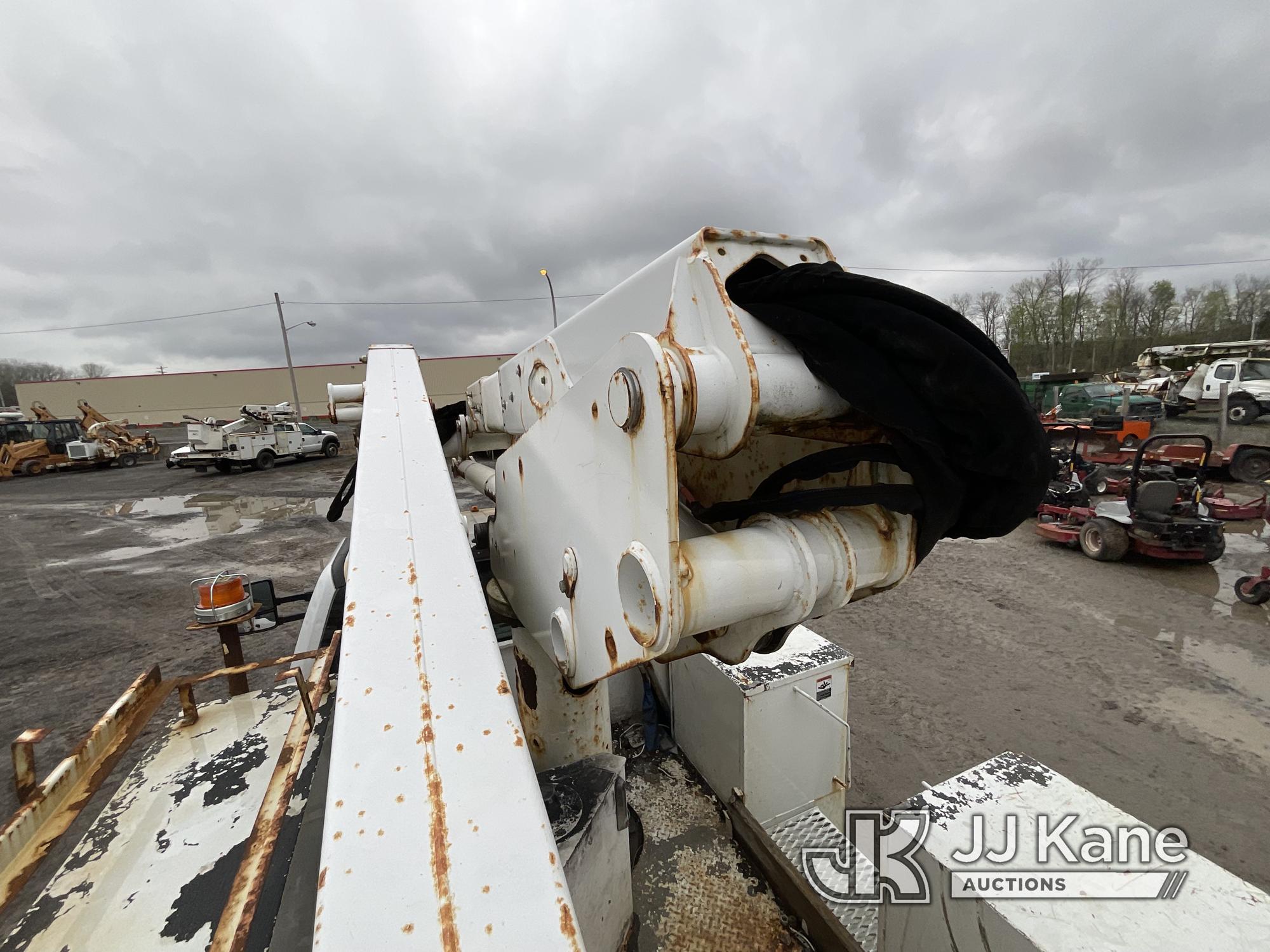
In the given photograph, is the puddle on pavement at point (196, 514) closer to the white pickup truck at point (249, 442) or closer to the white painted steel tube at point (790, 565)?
the white pickup truck at point (249, 442)

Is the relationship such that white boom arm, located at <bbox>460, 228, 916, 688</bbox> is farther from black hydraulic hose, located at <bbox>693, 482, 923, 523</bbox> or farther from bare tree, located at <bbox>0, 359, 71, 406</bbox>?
bare tree, located at <bbox>0, 359, 71, 406</bbox>

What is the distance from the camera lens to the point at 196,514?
1131cm

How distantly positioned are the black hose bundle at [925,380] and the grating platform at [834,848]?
1.73 m

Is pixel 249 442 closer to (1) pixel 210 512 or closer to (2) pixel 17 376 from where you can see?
(1) pixel 210 512

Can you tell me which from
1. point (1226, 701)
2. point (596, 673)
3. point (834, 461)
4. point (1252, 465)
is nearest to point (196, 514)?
point (596, 673)

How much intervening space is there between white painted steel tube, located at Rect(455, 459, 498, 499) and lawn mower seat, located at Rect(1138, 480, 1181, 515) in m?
7.81

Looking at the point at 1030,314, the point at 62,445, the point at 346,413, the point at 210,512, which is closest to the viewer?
the point at 346,413

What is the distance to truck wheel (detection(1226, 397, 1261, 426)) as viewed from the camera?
42.8 feet

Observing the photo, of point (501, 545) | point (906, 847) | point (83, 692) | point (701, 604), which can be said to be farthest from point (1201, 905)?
point (83, 692)

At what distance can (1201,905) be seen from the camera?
1.43 metres

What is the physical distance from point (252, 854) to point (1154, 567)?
9.06 meters

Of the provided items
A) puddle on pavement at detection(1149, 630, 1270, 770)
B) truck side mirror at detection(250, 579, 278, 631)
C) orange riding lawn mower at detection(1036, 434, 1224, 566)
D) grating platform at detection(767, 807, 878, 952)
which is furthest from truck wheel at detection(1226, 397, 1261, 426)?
truck side mirror at detection(250, 579, 278, 631)

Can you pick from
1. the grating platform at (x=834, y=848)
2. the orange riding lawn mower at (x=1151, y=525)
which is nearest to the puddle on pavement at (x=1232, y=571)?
the orange riding lawn mower at (x=1151, y=525)

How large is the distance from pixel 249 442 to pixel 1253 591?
822 inches
